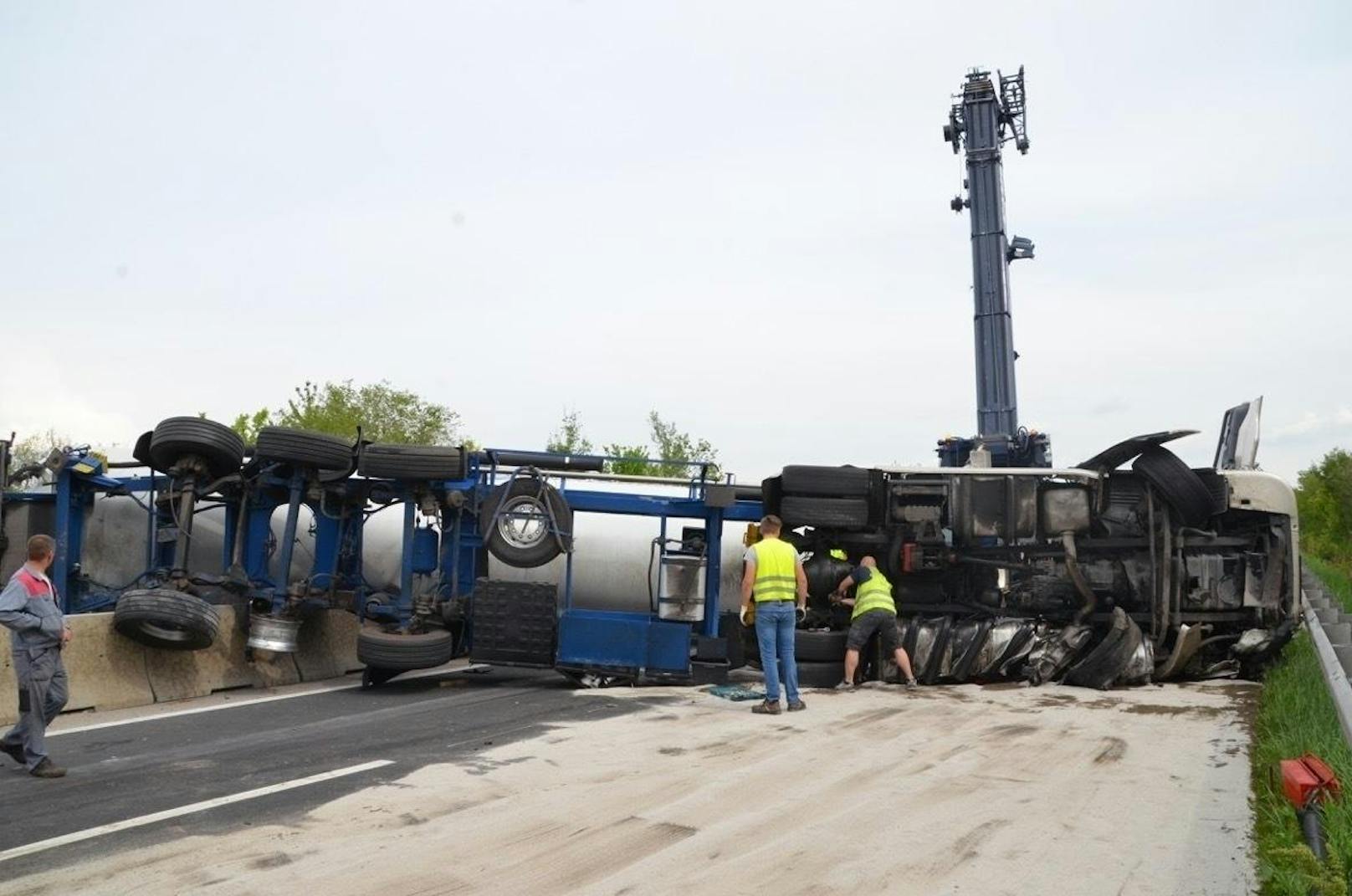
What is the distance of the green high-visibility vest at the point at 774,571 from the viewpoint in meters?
10.3

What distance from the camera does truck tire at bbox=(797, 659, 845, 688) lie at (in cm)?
1212

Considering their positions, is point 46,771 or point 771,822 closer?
point 771,822

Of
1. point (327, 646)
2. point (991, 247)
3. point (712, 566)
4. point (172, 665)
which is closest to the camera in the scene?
point (172, 665)

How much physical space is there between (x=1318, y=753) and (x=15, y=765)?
7655mm

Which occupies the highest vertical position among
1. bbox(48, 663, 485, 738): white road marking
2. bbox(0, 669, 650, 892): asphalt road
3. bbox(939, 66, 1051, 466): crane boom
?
bbox(939, 66, 1051, 466): crane boom

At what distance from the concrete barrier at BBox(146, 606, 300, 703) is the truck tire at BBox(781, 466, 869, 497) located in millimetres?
5446

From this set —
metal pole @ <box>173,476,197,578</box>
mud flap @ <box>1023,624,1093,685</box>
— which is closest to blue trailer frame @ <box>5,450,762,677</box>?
metal pole @ <box>173,476,197,578</box>

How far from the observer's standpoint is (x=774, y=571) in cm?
1039

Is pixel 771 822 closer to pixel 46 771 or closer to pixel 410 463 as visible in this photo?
pixel 46 771

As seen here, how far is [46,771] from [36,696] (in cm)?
45

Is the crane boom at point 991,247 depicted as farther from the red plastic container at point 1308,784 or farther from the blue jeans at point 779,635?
the red plastic container at point 1308,784

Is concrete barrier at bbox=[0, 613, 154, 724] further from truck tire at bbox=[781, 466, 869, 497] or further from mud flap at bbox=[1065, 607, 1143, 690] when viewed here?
mud flap at bbox=[1065, 607, 1143, 690]

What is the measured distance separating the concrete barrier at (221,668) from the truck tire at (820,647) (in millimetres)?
5143

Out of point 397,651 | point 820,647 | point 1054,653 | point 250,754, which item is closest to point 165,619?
point 397,651
